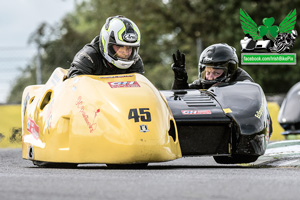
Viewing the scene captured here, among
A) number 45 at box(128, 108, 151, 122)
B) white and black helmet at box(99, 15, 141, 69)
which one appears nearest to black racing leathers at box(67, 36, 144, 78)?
white and black helmet at box(99, 15, 141, 69)

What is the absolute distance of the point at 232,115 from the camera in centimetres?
805

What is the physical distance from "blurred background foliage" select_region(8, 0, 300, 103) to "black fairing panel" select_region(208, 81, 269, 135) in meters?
12.2

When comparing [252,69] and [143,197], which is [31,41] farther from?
[143,197]

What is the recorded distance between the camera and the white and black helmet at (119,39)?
8.20m

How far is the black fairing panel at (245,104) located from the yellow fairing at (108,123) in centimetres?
81

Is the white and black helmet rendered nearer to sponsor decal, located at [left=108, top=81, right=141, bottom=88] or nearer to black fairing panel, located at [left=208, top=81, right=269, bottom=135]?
sponsor decal, located at [left=108, top=81, right=141, bottom=88]

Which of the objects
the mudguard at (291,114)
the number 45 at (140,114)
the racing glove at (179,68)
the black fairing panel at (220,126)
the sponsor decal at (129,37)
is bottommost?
the mudguard at (291,114)

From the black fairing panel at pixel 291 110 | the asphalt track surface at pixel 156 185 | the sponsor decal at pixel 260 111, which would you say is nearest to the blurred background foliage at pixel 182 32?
the black fairing panel at pixel 291 110

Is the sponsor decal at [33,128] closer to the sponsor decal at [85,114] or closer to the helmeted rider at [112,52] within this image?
the helmeted rider at [112,52]

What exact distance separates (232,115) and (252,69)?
20.1m

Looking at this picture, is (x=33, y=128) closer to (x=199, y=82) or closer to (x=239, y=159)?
(x=199, y=82)

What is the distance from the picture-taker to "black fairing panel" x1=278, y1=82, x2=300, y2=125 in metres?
13.5

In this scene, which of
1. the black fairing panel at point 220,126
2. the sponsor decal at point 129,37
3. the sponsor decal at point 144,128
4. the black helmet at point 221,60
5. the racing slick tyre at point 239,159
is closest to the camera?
the sponsor decal at point 144,128

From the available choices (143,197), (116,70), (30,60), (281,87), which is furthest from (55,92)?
(281,87)
